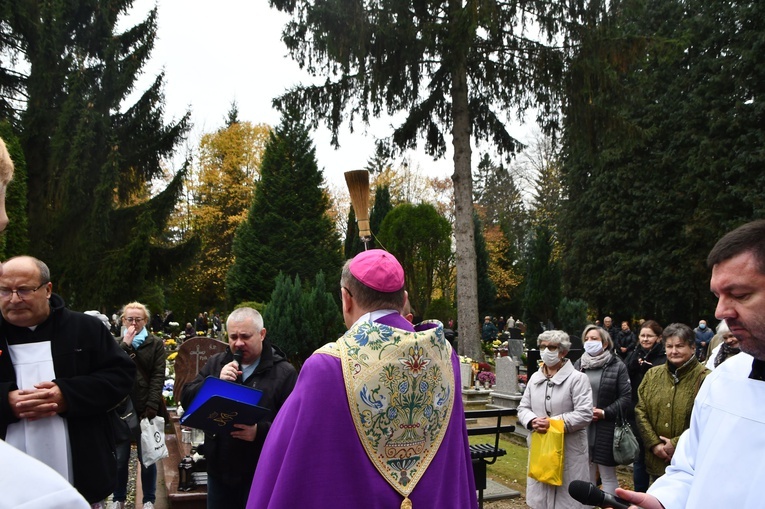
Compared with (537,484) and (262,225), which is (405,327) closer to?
(537,484)

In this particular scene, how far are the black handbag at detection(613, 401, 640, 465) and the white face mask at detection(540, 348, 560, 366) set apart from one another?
1144 millimetres

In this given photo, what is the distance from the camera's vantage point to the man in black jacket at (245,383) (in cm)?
394

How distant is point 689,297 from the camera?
94.3 ft

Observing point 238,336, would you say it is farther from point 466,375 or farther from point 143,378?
point 466,375

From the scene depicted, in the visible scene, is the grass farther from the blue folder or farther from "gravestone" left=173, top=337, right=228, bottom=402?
the blue folder

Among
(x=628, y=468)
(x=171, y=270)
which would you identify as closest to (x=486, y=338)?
(x=171, y=270)

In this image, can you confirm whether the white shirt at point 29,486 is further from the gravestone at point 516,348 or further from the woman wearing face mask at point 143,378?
the gravestone at point 516,348

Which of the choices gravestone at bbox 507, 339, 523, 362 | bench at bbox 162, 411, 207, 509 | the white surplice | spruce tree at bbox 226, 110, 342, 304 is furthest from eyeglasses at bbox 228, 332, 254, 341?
spruce tree at bbox 226, 110, 342, 304

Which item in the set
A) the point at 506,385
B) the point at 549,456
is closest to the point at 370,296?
the point at 549,456

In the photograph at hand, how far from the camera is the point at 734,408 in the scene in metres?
2.22

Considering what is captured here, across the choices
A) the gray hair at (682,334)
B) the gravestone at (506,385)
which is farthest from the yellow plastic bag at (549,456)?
the gravestone at (506,385)

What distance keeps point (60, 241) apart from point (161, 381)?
1569 centimetres

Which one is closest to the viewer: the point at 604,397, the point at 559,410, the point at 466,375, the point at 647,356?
the point at 559,410

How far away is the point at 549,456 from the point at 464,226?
1176 centimetres
